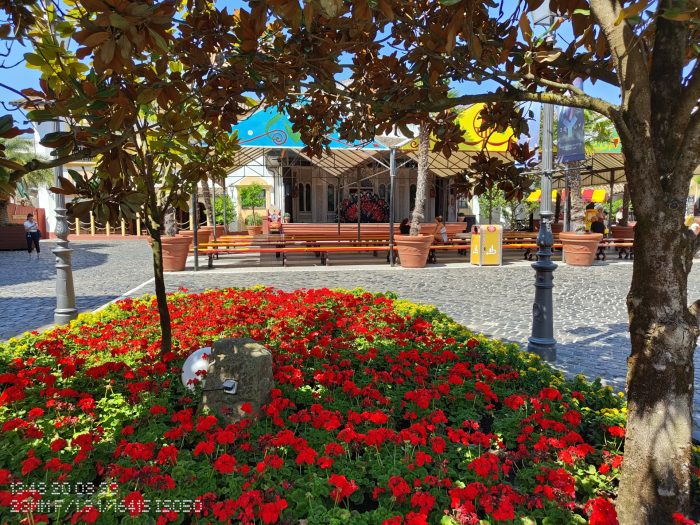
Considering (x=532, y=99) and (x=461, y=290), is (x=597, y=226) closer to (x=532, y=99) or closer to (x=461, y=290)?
(x=461, y=290)

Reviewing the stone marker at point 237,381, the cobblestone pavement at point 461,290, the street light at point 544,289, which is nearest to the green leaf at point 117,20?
the stone marker at point 237,381

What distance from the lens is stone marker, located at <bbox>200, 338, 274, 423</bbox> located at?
2.97 metres

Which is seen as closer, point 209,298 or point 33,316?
point 209,298

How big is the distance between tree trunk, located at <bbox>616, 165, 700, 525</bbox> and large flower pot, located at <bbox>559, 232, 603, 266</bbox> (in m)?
11.5

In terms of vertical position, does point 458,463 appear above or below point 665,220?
below

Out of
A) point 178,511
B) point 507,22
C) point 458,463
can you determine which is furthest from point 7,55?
point 458,463

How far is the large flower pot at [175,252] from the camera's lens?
11.5 m

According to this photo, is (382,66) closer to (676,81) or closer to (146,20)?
(676,81)

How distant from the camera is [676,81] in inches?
78.5

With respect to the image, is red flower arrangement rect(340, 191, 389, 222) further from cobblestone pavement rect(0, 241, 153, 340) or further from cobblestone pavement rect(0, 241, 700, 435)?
cobblestone pavement rect(0, 241, 700, 435)

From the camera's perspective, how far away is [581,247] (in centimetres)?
1269

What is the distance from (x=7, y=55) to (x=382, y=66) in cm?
222

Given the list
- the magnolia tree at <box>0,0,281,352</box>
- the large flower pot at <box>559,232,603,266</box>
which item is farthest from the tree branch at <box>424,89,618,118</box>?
the large flower pot at <box>559,232,603,266</box>

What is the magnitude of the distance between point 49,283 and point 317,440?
33.2ft
